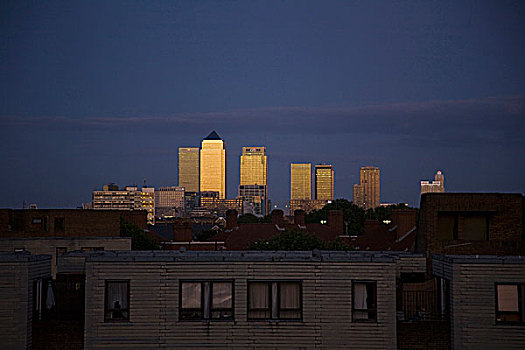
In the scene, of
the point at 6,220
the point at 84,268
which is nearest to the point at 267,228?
the point at 6,220

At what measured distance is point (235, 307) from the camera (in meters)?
26.8

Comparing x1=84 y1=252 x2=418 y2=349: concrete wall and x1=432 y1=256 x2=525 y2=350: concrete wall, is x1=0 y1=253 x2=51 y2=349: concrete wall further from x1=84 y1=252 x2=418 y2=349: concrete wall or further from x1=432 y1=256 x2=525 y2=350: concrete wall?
x1=432 y1=256 x2=525 y2=350: concrete wall

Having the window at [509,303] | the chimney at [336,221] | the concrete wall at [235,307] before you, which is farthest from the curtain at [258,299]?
the chimney at [336,221]

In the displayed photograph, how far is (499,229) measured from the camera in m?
38.0

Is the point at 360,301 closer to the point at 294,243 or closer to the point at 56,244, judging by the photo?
the point at 294,243

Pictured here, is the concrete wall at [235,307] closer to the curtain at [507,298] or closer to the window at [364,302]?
the window at [364,302]

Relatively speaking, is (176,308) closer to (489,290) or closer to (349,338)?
(349,338)

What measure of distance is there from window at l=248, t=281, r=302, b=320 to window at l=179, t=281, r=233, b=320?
829 millimetres

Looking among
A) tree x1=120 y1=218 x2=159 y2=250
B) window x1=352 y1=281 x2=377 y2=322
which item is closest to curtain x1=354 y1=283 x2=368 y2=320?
window x1=352 y1=281 x2=377 y2=322

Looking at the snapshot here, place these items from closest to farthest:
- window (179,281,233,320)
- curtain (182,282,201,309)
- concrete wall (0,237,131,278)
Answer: window (179,281,233,320) < curtain (182,282,201,309) < concrete wall (0,237,131,278)

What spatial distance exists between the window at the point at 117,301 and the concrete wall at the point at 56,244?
32.9m

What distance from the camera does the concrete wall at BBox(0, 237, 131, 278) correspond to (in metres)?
58.9

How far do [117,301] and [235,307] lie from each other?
4.48 meters

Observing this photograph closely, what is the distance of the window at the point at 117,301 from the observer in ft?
88.4
